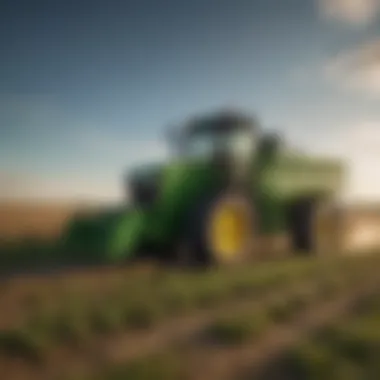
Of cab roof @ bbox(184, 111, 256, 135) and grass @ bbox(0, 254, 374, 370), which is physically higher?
cab roof @ bbox(184, 111, 256, 135)

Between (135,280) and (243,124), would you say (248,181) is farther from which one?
(135,280)

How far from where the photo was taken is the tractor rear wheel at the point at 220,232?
3.24 meters

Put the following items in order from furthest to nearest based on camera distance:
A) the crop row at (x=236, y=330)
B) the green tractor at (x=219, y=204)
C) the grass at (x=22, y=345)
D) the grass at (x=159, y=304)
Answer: the green tractor at (x=219, y=204), the grass at (x=159, y=304), the grass at (x=22, y=345), the crop row at (x=236, y=330)

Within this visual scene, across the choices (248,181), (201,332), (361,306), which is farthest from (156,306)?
(248,181)

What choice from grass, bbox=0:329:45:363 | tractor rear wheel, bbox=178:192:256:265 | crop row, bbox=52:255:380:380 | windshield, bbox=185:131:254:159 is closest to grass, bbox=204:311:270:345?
crop row, bbox=52:255:380:380

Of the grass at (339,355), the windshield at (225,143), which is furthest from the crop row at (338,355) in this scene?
the windshield at (225,143)

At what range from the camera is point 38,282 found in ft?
9.36

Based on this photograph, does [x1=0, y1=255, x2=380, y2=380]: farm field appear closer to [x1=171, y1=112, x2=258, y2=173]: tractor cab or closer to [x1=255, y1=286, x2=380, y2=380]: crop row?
[x1=255, y1=286, x2=380, y2=380]: crop row

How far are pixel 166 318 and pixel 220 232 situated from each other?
47.7 inches

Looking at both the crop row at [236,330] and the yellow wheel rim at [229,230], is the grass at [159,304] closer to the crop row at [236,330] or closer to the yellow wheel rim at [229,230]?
the crop row at [236,330]

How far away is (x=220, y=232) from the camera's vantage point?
3414 millimetres

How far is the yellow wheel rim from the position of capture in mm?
3309

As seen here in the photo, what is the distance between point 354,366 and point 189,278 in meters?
1.35

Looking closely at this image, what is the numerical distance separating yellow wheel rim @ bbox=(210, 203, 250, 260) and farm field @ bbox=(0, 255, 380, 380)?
8.1 inches
